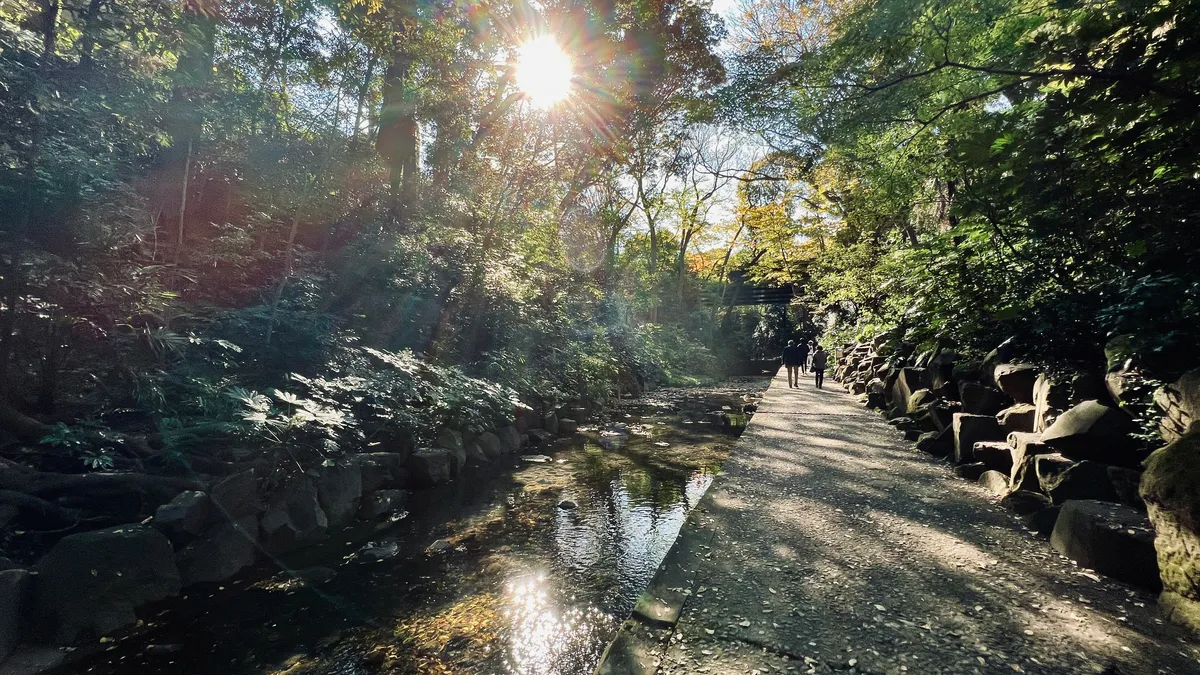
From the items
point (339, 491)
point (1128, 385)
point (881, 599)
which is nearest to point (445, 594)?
point (339, 491)

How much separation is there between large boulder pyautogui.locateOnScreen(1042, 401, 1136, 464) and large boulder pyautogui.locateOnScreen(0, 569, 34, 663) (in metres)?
6.63

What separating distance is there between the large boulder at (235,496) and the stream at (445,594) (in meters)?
0.48

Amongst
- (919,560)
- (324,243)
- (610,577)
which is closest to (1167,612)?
(919,560)

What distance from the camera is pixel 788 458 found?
580 centimetres

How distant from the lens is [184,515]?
3.49m

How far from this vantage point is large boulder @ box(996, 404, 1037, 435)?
4.22 meters

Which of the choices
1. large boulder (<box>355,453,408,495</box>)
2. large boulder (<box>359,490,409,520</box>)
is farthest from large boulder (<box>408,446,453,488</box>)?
large boulder (<box>359,490,409,520</box>)

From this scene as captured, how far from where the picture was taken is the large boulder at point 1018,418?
13.8 ft

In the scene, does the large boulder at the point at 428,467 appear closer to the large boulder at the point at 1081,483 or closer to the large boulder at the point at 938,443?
the large boulder at the point at 1081,483

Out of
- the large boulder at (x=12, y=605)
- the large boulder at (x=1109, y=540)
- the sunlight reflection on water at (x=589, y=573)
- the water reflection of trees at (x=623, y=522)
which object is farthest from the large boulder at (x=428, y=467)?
the large boulder at (x=1109, y=540)

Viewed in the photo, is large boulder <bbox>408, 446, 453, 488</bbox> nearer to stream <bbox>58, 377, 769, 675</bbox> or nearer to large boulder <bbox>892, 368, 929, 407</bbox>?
stream <bbox>58, 377, 769, 675</bbox>

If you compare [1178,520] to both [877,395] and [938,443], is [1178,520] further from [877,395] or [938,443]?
[877,395]

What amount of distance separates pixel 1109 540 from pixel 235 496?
19.5ft

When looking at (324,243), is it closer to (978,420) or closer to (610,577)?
(610,577)
